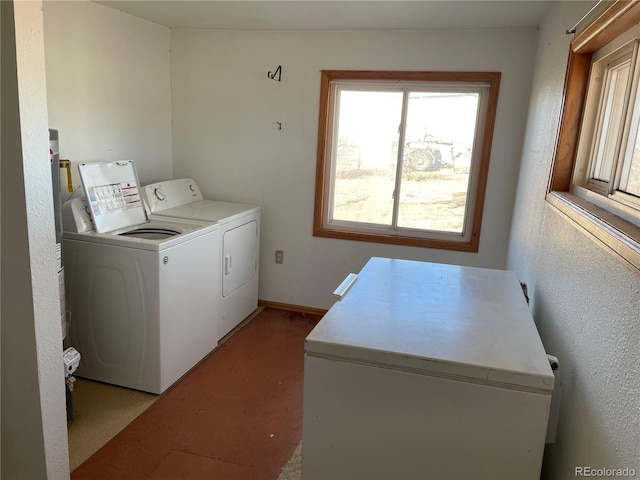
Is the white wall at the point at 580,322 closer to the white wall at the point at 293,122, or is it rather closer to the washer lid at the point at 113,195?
the white wall at the point at 293,122

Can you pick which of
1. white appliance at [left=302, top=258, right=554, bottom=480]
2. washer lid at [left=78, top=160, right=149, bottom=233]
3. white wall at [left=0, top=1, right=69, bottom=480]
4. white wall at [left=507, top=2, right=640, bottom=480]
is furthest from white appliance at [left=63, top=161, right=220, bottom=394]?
white wall at [left=507, top=2, right=640, bottom=480]

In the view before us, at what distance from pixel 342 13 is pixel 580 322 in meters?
2.30

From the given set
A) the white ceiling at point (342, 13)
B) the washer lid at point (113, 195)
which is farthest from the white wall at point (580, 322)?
the washer lid at point (113, 195)

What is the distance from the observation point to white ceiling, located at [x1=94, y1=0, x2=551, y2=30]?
250 cm

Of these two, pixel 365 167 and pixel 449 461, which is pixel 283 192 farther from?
pixel 449 461

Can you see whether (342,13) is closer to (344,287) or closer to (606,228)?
(344,287)

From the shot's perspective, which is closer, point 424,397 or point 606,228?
point 606,228

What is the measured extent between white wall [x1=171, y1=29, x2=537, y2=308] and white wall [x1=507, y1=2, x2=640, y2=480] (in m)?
0.88

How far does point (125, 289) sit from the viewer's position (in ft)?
7.82

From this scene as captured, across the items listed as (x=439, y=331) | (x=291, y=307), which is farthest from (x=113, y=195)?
(x=439, y=331)

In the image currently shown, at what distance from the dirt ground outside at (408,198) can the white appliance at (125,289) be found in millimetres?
1234

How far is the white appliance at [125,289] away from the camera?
7.73ft

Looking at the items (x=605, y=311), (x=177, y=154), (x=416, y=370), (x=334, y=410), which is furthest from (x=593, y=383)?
(x=177, y=154)

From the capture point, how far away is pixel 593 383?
39.9 inches
